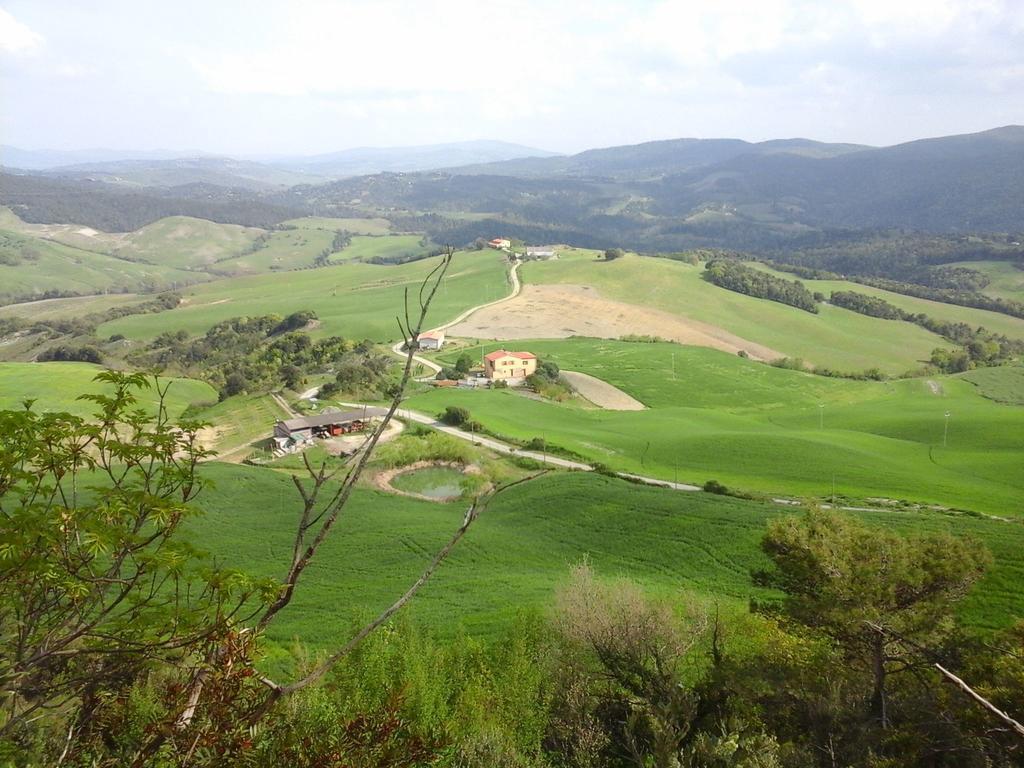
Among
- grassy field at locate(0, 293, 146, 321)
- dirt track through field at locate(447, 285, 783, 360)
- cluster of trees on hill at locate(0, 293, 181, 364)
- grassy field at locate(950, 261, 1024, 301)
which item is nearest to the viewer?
cluster of trees on hill at locate(0, 293, 181, 364)

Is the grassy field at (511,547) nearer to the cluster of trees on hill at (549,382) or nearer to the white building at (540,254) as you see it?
the cluster of trees on hill at (549,382)

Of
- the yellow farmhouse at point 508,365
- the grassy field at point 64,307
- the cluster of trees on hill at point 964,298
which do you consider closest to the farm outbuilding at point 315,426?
the yellow farmhouse at point 508,365

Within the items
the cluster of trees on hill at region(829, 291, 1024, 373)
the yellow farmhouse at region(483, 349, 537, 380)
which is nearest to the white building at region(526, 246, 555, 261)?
the cluster of trees on hill at region(829, 291, 1024, 373)

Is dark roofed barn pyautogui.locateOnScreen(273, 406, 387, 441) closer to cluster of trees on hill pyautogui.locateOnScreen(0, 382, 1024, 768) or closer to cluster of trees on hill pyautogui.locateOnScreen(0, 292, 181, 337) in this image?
cluster of trees on hill pyautogui.locateOnScreen(0, 382, 1024, 768)

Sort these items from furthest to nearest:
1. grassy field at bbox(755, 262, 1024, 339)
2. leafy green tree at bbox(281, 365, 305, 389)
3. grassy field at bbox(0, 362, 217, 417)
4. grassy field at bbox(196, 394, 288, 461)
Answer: grassy field at bbox(755, 262, 1024, 339) < leafy green tree at bbox(281, 365, 305, 389) < grassy field at bbox(0, 362, 217, 417) < grassy field at bbox(196, 394, 288, 461)

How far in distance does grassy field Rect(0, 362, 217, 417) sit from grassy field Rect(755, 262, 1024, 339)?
403ft

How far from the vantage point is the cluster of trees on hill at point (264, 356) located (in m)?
68.8

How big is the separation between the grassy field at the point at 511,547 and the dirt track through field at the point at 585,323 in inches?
2185

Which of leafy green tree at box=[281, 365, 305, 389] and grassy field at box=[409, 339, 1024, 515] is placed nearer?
grassy field at box=[409, 339, 1024, 515]

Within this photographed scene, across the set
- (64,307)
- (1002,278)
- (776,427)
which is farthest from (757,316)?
(64,307)

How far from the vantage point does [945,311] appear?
131m

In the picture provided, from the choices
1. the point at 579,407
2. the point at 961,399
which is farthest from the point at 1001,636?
the point at 961,399

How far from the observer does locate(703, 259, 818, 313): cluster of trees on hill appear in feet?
413

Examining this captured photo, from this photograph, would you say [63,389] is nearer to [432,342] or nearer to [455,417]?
[432,342]
